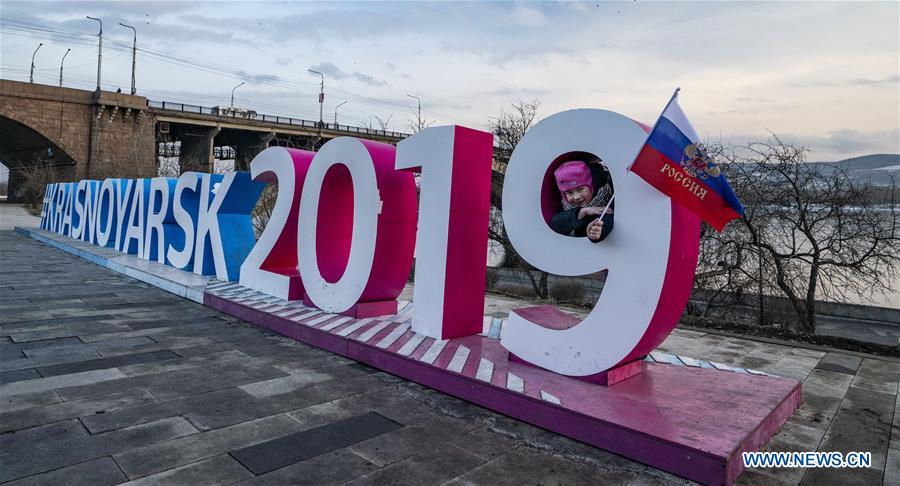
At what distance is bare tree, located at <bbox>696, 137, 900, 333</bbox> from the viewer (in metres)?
9.45

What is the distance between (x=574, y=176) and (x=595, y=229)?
588 mm

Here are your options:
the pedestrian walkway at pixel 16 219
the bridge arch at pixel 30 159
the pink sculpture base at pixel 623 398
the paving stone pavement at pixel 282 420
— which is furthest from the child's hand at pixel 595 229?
the bridge arch at pixel 30 159

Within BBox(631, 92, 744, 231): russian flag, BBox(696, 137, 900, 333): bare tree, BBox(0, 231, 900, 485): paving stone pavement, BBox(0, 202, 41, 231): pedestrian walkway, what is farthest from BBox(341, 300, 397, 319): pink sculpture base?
BBox(0, 202, 41, 231): pedestrian walkway

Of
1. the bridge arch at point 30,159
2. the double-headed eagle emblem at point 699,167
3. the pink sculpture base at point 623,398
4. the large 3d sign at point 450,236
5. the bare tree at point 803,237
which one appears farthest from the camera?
Answer: the bridge arch at point 30,159

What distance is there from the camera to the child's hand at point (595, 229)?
14.0 ft

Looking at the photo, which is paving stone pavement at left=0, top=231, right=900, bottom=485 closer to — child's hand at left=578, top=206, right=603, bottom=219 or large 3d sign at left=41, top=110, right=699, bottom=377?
large 3d sign at left=41, top=110, right=699, bottom=377

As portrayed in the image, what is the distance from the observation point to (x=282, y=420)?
13.0 feet

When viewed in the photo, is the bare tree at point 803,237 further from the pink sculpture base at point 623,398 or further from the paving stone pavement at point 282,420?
the pink sculpture base at point 623,398

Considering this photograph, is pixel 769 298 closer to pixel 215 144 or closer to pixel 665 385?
pixel 665 385

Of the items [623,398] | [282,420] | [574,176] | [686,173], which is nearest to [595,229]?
[574,176]

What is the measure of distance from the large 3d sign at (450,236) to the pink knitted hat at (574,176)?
0.46 feet

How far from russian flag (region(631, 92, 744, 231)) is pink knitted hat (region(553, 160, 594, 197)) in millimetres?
653

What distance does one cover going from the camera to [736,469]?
129 inches

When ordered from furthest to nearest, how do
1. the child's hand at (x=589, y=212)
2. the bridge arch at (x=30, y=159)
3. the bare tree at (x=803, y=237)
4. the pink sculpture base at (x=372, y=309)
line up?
the bridge arch at (x=30, y=159)
the bare tree at (x=803, y=237)
the pink sculpture base at (x=372, y=309)
the child's hand at (x=589, y=212)
